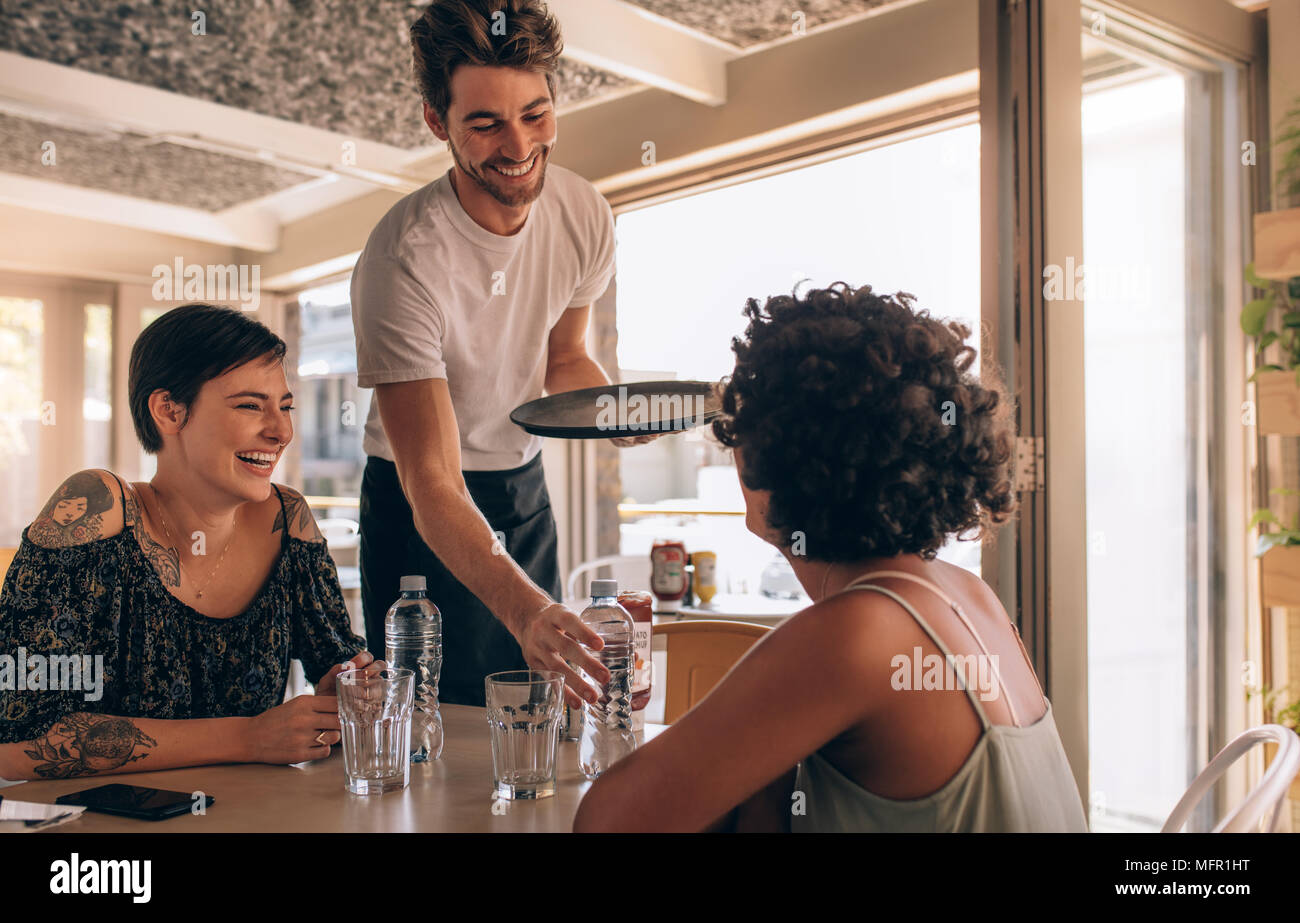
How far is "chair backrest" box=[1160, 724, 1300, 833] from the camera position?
966 mm

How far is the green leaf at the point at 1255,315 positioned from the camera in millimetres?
2254

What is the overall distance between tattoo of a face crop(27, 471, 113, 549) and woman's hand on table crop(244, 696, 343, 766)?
390mm

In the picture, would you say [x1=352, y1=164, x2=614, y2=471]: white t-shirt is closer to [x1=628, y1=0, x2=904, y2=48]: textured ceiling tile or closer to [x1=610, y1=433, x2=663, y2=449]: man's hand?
[x1=610, y1=433, x2=663, y2=449]: man's hand

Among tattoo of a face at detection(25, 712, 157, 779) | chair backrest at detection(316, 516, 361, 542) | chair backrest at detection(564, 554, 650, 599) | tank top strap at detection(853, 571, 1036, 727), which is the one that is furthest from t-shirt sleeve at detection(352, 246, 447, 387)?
chair backrest at detection(316, 516, 361, 542)

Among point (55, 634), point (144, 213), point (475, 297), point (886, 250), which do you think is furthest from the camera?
point (144, 213)

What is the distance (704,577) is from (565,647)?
91.9 inches

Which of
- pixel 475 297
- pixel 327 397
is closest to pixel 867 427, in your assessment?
pixel 475 297

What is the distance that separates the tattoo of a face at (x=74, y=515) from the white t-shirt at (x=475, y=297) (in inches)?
16.1

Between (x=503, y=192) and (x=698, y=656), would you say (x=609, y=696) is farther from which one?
(x=503, y=192)

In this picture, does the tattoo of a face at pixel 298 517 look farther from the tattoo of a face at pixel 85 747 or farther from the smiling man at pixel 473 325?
the tattoo of a face at pixel 85 747

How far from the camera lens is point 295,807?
42.1 inches

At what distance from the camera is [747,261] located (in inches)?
147
